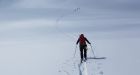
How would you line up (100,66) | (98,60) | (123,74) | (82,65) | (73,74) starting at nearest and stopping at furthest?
1. (73,74)
2. (82,65)
3. (100,66)
4. (98,60)
5. (123,74)

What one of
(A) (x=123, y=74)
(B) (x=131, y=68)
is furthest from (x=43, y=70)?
(B) (x=131, y=68)

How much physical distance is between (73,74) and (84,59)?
367 centimetres

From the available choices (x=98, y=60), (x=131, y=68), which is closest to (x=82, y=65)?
(x=98, y=60)

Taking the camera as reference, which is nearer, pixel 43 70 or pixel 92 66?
pixel 92 66

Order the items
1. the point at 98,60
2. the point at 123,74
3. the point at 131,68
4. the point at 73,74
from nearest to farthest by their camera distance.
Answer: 1. the point at 73,74
2. the point at 98,60
3. the point at 123,74
4. the point at 131,68

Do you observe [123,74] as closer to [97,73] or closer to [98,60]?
[98,60]

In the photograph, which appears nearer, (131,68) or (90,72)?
(90,72)

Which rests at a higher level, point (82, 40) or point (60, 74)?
point (82, 40)

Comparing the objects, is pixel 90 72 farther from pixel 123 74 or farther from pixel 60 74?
pixel 123 74

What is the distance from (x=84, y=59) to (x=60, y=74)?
2.17m

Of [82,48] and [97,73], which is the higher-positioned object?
[82,48]

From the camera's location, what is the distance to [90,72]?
26141 millimetres

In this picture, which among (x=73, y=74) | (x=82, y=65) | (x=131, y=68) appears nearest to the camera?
(x=73, y=74)

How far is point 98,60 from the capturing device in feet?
108
